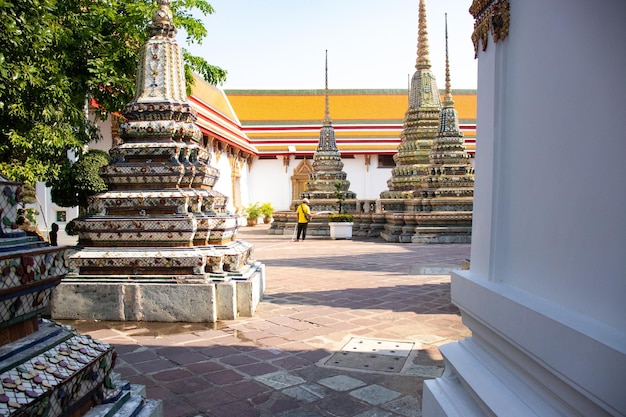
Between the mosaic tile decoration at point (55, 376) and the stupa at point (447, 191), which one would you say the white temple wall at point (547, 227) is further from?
the stupa at point (447, 191)

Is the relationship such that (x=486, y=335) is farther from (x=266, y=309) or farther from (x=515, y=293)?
(x=266, y=309)

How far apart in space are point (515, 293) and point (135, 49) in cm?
915

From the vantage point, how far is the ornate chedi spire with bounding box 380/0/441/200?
1623 centimetres

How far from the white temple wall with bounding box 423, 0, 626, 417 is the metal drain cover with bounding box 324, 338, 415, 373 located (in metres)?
1.04

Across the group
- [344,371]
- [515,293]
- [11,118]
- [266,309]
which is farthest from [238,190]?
[515,293]

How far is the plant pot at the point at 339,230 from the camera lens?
15305 mm

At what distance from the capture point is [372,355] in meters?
3.69

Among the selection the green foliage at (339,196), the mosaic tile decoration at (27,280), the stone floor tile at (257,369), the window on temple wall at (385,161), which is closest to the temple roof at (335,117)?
the window on temple wall at (385,161)

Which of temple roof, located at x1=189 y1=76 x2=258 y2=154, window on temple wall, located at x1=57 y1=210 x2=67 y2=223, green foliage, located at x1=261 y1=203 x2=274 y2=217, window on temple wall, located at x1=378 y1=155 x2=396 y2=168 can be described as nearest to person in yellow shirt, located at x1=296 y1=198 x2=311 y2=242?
temple roof, located at x1=189 y1=76 x2=258 y2=154

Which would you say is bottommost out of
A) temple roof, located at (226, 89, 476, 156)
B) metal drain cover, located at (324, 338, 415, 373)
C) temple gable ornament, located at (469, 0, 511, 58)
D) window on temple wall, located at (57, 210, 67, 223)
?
metal drain cover, located at (324, 338, 415, 373)

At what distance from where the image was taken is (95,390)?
198 centimetres

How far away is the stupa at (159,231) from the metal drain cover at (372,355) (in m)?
1.37

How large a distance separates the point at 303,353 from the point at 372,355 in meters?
0.52

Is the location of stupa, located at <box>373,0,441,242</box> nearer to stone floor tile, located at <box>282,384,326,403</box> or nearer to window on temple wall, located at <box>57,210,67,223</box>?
window on temple wall, located at <box>57,210,67,223</box>
